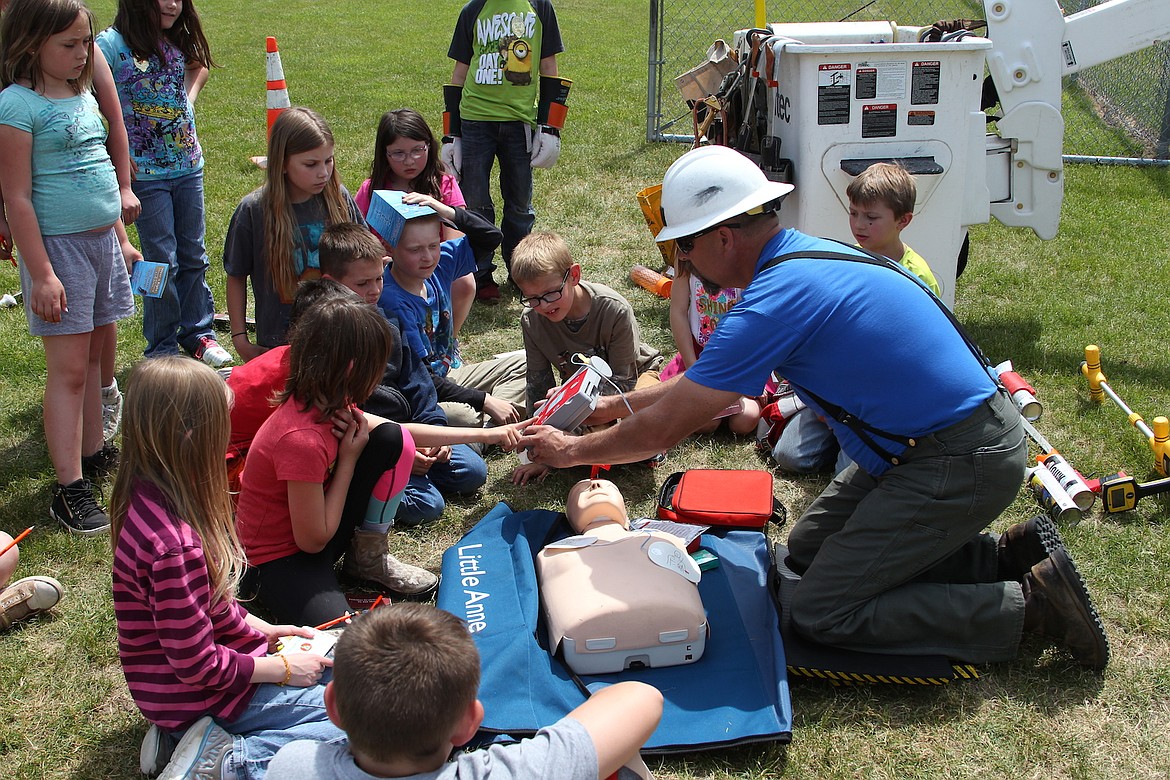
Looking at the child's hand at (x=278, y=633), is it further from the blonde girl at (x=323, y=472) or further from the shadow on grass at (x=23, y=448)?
the shadow on grass at (x=23, y=448)

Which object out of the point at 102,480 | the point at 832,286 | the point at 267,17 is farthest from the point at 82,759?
the point at 267,17

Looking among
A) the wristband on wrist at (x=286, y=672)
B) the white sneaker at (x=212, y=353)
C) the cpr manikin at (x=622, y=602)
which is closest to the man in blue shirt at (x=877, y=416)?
the cpr manikin at (x=622, y=602)

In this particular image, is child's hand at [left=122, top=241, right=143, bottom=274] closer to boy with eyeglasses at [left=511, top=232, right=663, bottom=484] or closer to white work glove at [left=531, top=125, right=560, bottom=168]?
boy with eyeglasses at [left=511, top=232, right=663, bottom=484]

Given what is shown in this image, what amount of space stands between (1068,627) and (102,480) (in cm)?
386

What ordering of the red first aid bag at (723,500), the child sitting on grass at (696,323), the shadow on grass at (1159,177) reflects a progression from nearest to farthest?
the red first aid bag at (723,500)
the child sitting on grass at (696,323)
the shadow on grass at (1159,177)

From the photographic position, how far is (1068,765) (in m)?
2.85

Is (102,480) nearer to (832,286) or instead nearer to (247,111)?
(832,286)

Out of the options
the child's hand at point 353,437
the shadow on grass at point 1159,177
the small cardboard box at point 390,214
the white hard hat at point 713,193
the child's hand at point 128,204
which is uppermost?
the white hard hat at point 713,193

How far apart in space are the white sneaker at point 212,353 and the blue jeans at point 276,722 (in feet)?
10.2

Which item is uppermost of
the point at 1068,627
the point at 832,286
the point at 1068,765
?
the point at 832,286

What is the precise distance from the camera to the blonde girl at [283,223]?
439cm

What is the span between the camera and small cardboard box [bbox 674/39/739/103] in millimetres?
7094

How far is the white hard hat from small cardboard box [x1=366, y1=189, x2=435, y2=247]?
5.73 ft

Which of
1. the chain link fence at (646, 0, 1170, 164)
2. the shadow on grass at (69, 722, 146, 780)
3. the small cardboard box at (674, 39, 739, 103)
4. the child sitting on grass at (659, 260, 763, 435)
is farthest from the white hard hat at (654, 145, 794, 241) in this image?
the chain link fence at (646, 0, 1170, 164)
